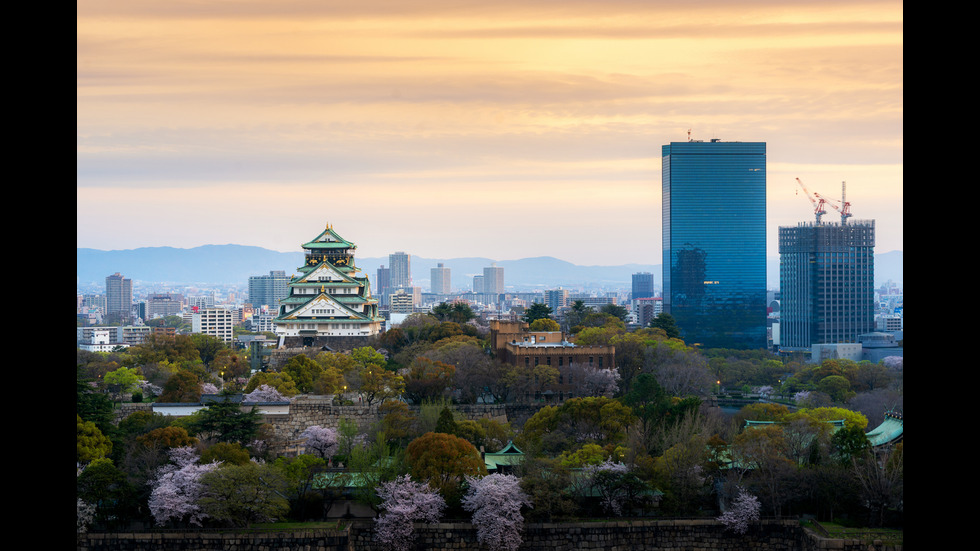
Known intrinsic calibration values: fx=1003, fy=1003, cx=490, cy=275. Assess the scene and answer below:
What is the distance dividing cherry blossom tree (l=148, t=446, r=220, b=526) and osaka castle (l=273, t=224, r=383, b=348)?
35015 mm

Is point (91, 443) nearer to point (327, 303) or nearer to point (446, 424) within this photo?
point (446, 424)

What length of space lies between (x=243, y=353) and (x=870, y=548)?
44.9m

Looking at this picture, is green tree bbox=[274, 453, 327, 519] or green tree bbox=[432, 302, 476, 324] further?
green tree bbox=[432, 302, 476, 324]

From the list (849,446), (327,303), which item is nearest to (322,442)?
(849,446)

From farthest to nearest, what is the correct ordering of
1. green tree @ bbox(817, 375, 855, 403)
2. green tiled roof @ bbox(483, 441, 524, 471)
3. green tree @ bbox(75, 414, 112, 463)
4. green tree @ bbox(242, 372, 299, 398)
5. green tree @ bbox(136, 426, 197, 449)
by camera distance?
green tree @ bbox(817, 375, 855, 403) → green tree @ bbox(242, 372, 299, 398) → green tiled roof @ bbox(483, 441, 524, 471) → green tree @ bbox(136, 426, 197, 449) → green tree @ bbox(75, 414, 112, 463)

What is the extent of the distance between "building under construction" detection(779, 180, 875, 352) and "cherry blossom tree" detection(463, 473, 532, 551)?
9078 centimetres

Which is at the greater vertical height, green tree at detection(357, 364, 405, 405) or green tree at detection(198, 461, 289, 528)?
green tree at detection(357, 364, 405, 405)

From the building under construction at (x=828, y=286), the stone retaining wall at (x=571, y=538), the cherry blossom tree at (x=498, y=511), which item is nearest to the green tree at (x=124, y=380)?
the stone retaining wall at (x=571, y=538)

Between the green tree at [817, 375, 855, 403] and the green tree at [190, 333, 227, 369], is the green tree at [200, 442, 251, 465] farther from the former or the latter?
the green tree at [190, 333, 227, 369]

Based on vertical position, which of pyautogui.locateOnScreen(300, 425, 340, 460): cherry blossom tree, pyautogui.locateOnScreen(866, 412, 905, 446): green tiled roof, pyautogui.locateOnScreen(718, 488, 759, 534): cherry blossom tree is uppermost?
pyautogui.locateOnScreen(866, 412, 905, 446): green tiled roof

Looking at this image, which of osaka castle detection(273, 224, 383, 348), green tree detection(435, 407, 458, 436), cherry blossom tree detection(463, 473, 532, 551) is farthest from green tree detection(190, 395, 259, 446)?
Result: osaka castle detection(273, 224, 383, 348)

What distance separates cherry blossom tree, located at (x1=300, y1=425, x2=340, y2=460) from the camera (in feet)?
98.5

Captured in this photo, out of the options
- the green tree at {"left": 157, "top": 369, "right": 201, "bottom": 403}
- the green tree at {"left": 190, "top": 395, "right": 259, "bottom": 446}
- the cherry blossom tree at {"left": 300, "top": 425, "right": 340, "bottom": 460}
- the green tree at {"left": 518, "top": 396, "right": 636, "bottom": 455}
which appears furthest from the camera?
the green tree at {"left": 157, "top": 369, "right": 201, "bottom": 403}
